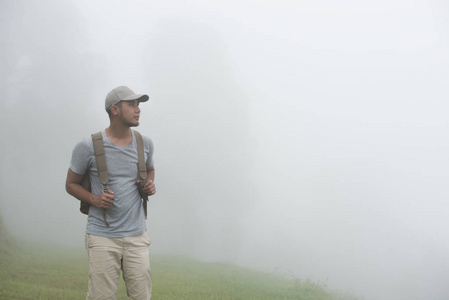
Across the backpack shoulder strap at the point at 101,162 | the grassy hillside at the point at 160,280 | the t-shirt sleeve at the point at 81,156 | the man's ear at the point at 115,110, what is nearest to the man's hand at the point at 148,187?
the backpack shoulder strap at the point at 101,162

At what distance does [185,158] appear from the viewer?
1470 cm

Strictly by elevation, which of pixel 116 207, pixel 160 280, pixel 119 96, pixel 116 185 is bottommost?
pixel 160 280

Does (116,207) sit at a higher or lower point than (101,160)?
lower

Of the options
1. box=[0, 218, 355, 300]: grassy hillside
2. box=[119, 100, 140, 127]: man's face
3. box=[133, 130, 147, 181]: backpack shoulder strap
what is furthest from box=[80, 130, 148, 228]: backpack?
box=[0, 218, 355, 300]: grassy hillside

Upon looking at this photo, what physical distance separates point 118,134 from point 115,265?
960 mm

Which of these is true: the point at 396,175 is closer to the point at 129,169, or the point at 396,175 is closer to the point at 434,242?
the point at 434,242

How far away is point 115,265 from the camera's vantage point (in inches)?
134

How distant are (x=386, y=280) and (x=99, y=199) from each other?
33.1 feet

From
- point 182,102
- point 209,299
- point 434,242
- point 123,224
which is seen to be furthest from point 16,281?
point 434,242

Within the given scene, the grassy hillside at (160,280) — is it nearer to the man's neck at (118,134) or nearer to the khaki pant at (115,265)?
the khaki pant at (115,265)

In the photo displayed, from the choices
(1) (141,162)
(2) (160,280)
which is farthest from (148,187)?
(2) (160,280)

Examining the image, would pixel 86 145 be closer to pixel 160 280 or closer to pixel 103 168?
pixel 103 168

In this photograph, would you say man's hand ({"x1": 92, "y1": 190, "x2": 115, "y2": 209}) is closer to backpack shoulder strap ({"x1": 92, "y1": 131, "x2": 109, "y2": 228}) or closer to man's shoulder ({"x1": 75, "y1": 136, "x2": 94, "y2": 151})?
backpack shoulder strap ({"x1": 92, "y1": 131, "x2": 109, "y2": 228})

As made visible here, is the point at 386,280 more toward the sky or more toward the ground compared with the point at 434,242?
more toward the ground
